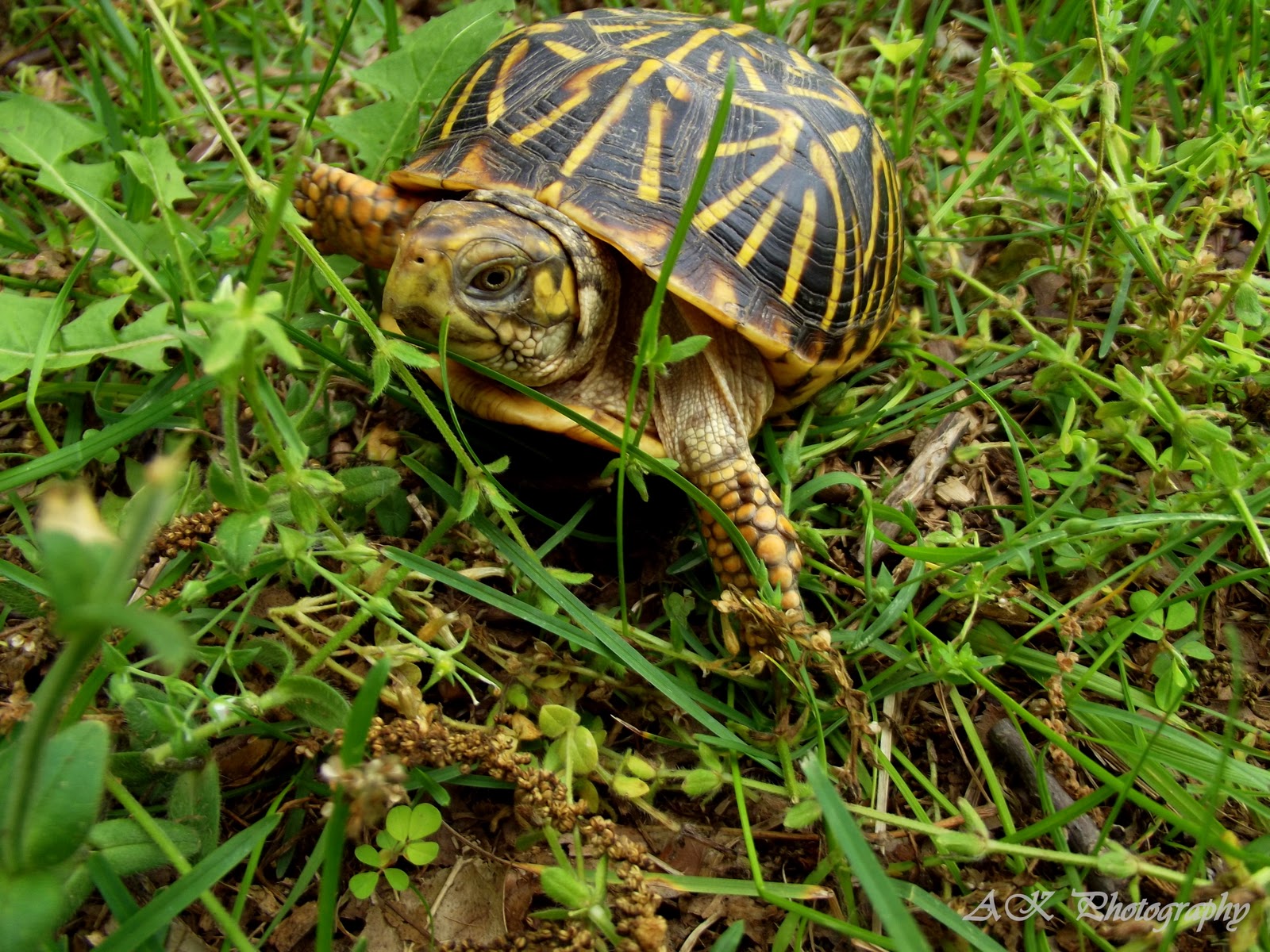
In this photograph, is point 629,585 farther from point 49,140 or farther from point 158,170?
point 49,140

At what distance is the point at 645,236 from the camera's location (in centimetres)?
165

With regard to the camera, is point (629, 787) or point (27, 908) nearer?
point (27, 908)

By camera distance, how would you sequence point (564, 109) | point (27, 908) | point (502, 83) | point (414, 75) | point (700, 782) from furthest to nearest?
point (414, 75) → point (502, 83) → point (564, 109) → point (700, 782) → point (27, 908)

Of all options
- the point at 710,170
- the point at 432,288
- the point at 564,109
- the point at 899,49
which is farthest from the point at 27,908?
the point at 899,49

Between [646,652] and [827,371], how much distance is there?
0.76 m

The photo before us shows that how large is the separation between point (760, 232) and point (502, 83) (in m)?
0.69

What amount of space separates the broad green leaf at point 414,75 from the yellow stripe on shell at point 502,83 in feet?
0.89

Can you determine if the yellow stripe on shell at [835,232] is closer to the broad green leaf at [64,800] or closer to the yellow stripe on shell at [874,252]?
the yellow stripe on shell at [874,252]

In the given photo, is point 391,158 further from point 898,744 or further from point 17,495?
point 898,744

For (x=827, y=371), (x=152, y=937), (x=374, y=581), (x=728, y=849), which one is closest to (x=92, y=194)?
(x=374, y=581)

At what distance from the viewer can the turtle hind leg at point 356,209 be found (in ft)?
6.24

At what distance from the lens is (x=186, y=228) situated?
1940 mm

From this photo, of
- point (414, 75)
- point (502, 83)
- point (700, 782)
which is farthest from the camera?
point (414, 75)

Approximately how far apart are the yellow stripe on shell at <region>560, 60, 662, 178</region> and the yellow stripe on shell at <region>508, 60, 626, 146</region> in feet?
0.21
